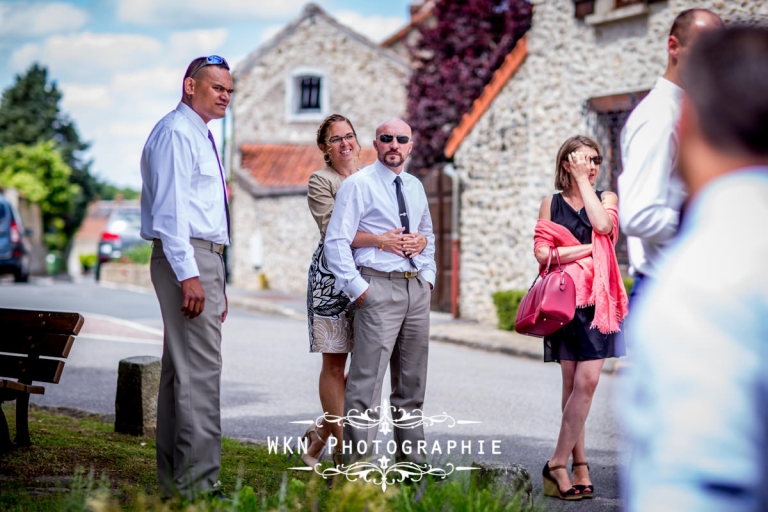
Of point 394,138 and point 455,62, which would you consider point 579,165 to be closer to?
point 394,138

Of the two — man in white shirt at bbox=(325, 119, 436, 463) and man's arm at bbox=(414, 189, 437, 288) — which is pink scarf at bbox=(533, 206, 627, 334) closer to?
man's arm at bbox=(414, 189, 437, 288)

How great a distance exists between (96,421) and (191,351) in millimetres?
2936

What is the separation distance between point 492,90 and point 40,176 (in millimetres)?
35085

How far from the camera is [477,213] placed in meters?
15.2

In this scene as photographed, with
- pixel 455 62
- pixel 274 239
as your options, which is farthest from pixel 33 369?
pixel 455 62

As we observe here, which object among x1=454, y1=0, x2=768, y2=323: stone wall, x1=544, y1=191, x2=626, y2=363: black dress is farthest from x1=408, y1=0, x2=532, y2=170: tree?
x1=544, y1=191, x2=626, y2=363: black dress

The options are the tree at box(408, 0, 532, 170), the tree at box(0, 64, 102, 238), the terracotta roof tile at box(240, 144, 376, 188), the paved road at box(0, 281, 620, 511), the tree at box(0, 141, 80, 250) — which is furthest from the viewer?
the tree at box(0, 64, 102, 238)

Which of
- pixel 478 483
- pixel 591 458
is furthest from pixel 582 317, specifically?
pixel 591 458

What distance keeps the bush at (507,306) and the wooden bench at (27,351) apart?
869 centimetres

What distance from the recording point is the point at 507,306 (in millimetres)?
13484

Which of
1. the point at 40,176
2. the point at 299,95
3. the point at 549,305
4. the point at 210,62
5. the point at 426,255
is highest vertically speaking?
the point at 299,95

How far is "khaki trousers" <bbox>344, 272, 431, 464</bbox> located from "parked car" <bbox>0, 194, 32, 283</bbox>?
60.7 feet

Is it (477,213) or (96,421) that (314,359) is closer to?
(96,421)

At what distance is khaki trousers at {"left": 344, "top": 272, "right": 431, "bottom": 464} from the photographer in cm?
455
